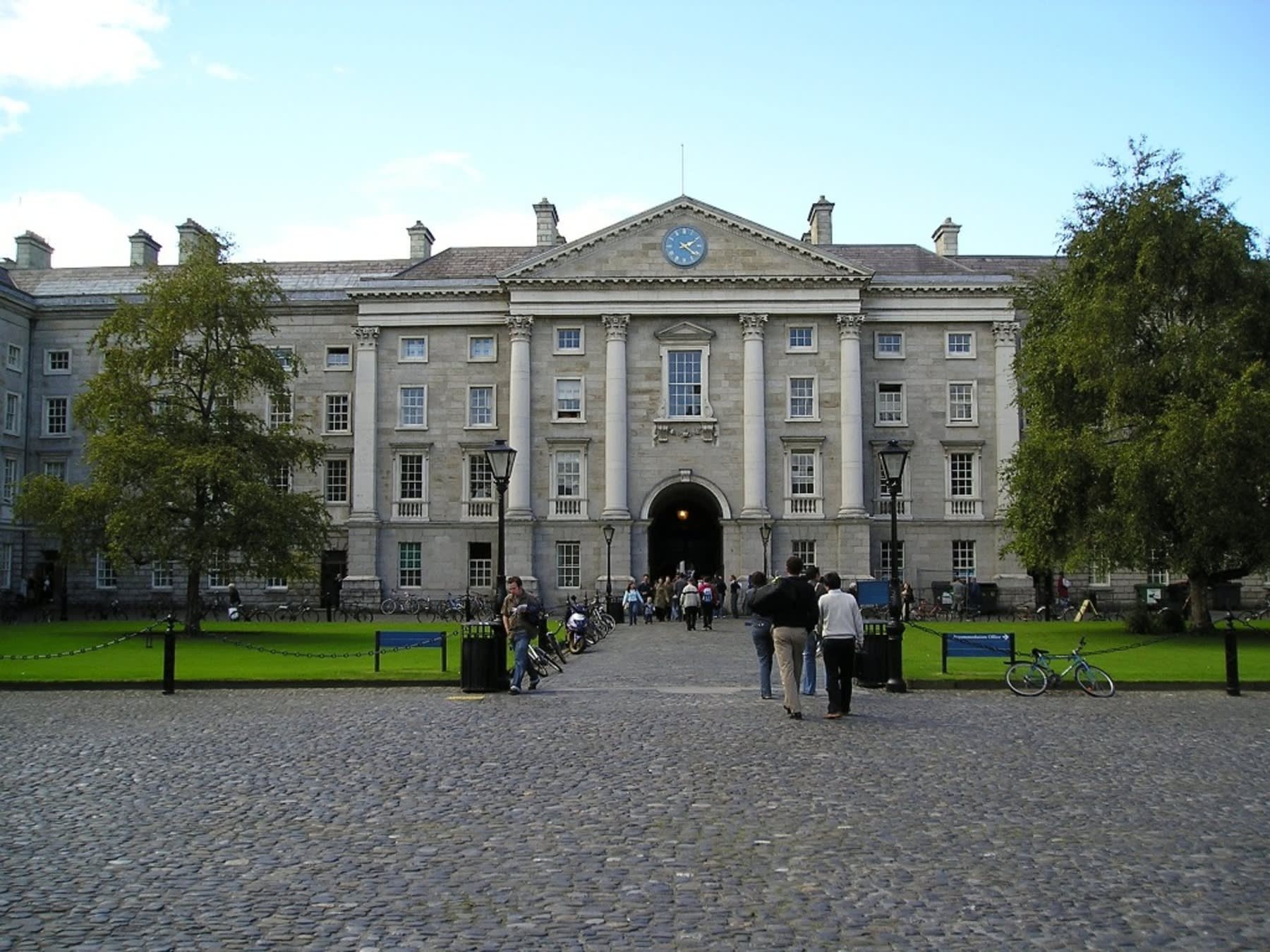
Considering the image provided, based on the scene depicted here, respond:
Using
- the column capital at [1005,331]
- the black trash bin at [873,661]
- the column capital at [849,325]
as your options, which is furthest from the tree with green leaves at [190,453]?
the column capital at [1005,331]

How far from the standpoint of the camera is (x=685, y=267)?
54.5 m

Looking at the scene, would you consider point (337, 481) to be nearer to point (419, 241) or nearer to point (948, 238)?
point (419, 241)

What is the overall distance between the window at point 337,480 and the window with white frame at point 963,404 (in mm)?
26898

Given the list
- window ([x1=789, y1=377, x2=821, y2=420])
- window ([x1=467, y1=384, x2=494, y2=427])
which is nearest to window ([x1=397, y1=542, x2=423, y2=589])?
window ([x1=467, y1=384, x2=494, y2=427])

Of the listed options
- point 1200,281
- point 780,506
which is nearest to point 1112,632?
point 1200,281

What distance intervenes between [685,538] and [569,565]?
828 cm

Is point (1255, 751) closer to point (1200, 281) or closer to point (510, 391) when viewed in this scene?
point (1200, 281)

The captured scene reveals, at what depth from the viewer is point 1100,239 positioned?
3556cm

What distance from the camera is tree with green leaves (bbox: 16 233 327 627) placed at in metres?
35.8

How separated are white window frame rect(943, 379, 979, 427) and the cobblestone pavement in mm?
39322

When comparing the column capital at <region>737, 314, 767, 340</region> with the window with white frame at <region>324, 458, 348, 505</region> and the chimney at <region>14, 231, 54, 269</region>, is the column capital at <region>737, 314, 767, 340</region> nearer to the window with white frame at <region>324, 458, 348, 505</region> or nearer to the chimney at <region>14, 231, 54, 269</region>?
the window with white frame at <region>324, 458, 348, 505</region>

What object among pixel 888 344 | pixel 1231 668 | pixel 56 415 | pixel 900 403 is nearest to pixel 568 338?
pixel 888 344

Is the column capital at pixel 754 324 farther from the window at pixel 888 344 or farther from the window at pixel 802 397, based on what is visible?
the window at pixel 888 344

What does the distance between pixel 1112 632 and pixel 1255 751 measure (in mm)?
23157
